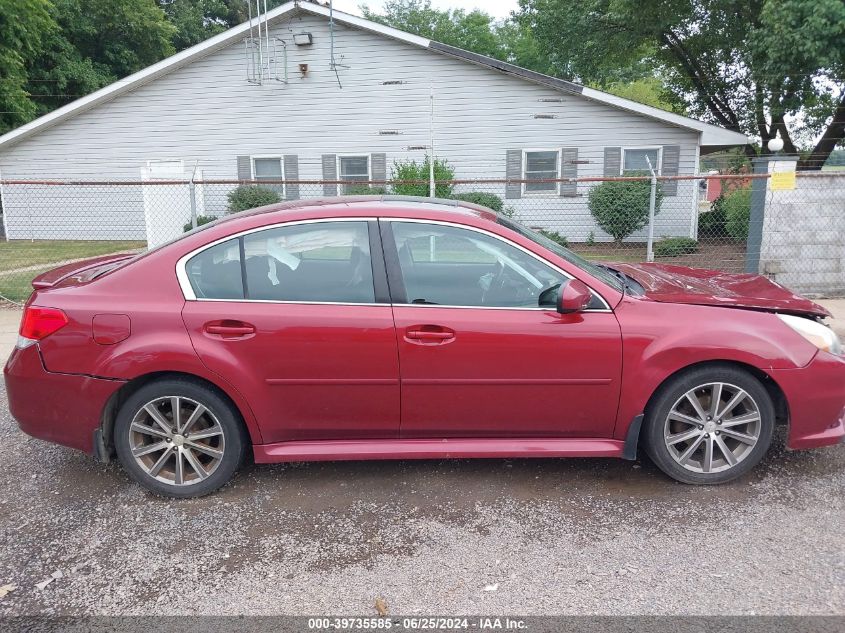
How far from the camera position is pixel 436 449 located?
354cm

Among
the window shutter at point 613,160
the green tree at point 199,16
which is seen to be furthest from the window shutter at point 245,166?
the green tree at point 199,16

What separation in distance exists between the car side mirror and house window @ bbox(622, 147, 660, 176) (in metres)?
12.2

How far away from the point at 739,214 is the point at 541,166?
15.4 feet

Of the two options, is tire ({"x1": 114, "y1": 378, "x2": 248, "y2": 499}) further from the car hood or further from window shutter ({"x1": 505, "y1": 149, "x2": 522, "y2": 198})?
window shutter ({"x1": 505, "y1": 149, "x2": 522, "y2": 198})

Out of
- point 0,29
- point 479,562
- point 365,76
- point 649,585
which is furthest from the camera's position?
point 0,29

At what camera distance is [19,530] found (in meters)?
3.32

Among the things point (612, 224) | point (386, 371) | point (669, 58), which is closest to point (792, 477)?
point (386, 371)

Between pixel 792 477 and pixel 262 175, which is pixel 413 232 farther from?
pixel 262 175

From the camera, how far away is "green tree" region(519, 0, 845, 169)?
11.9 meters

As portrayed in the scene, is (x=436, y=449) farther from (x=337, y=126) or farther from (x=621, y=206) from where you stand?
(x=337, y=126)

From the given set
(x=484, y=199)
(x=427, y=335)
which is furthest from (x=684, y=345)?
(x=484, y=199)

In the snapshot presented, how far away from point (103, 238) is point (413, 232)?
15.2 metres

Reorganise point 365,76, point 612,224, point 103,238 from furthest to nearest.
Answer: point 103,238 < point 365,76 < point 612,224

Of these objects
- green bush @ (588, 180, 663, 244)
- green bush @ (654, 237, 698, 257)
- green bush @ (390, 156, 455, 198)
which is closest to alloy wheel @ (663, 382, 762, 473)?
green bush @ (654, 237, 698, 257)
